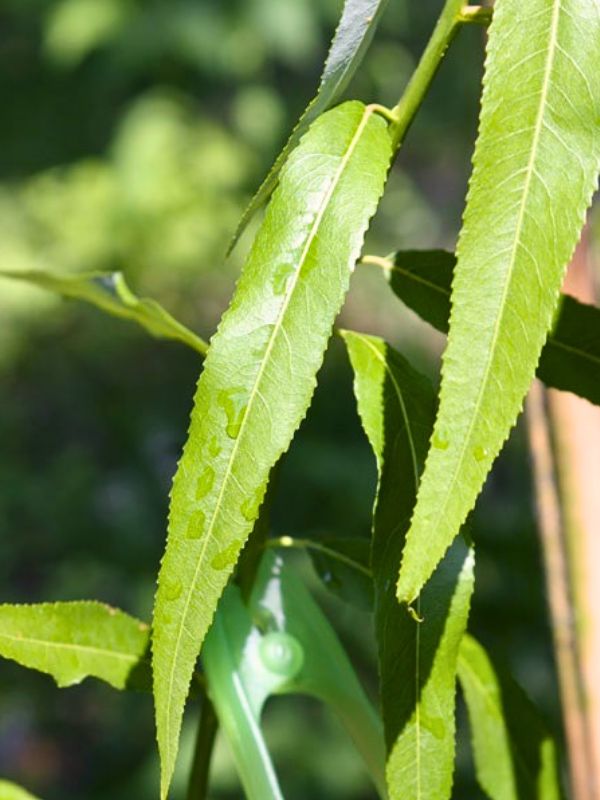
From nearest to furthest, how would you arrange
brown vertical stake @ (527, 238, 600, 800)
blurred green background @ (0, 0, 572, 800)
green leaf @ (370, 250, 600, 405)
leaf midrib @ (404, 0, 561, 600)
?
leaf midrib @ (404, 0, 561, 600), green leaf @ (370, 250, 600, 405), brown vertical stake @ (527, 238, 600, 800), blurred green background @ (0, 0, 572, 800)

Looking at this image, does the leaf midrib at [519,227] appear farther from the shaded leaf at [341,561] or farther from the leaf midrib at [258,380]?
the shaded leaf at [341,561]

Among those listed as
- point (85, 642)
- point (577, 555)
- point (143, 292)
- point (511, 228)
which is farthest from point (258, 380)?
point (143, 292)

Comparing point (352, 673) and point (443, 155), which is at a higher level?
point (352, 673)

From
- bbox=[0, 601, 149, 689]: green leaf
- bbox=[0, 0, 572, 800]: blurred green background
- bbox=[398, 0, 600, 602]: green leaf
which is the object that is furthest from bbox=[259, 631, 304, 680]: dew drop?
bbox=[0, 0, 572, 800]: blurred green background

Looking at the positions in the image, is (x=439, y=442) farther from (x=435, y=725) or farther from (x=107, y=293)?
(x=107, y=293)

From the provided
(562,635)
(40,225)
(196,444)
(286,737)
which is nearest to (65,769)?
(286,737)

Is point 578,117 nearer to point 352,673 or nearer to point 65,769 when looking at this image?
point 352,673

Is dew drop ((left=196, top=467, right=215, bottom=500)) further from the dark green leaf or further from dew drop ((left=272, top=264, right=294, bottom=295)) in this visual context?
the dark green leaf
